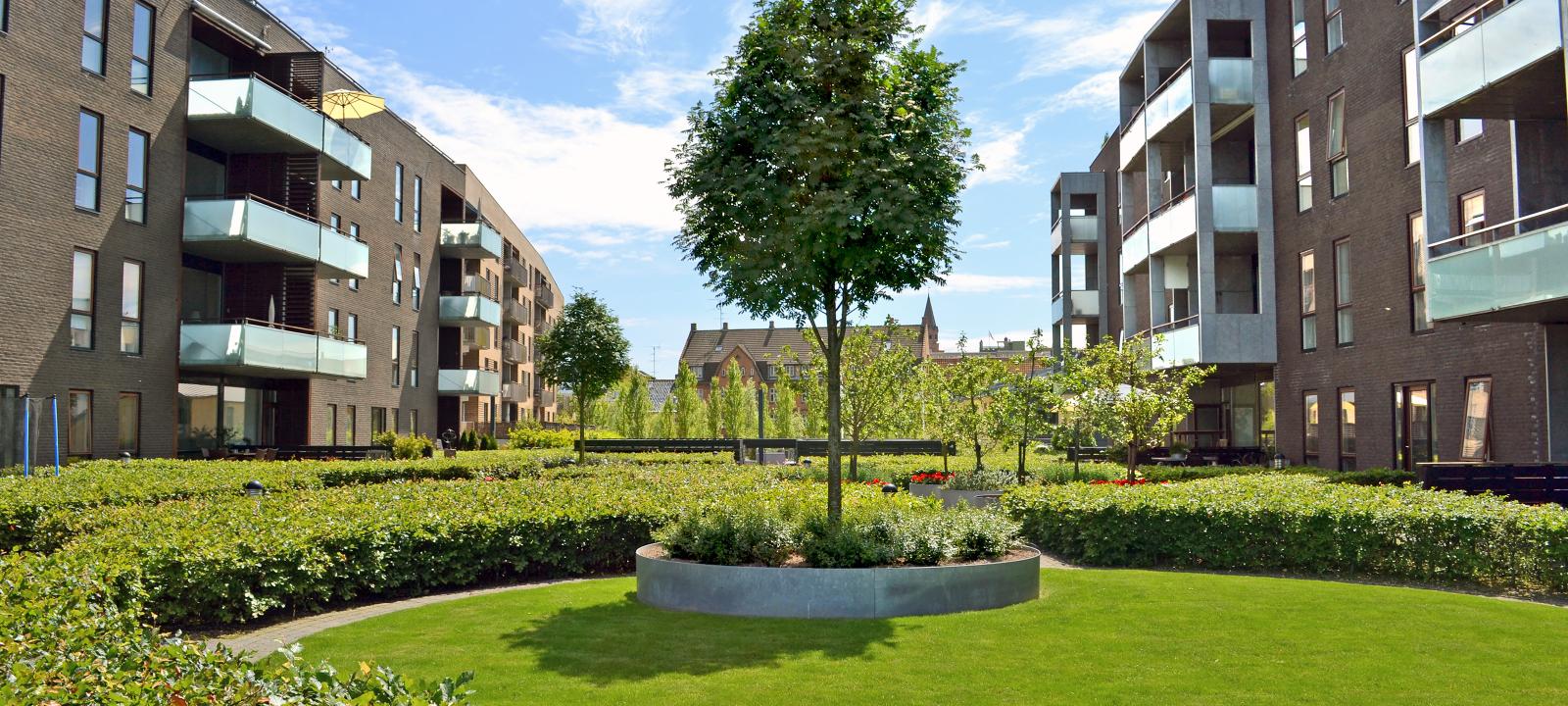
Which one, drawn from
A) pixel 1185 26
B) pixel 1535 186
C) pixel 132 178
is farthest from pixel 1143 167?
pixel 132 178

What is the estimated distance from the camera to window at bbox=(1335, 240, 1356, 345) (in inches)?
818

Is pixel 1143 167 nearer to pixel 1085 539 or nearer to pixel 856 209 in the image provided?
pixel 1085 539

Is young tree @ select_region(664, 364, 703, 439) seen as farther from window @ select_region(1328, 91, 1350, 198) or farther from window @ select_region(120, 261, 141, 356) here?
window @ select_region(1328, 91, 1350, 198)

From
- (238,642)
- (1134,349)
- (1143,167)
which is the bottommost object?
(238,642)

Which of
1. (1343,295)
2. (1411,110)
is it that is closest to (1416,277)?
(1343,295)

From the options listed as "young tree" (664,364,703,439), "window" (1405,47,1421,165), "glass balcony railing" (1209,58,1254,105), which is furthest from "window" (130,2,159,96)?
"young tree" (664,364,703,439)

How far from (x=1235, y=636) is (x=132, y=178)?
23225mm

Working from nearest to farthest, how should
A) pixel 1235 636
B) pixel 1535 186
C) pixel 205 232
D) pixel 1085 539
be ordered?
pixel 1235 636 → pixel 1085 539 → pixel 1535 186 → pixel 205 232

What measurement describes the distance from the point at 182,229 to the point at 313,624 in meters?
18.3

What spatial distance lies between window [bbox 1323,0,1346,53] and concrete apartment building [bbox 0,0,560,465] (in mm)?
23052

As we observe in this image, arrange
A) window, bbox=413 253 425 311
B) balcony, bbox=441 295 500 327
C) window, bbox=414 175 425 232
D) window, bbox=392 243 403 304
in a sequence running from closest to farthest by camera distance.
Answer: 1. window, bbox=392 243 403 304
2. window, bbox=414 175 425 232
3. window, bbox=413 253 425 311
4. balcony, bbox=441 295 500 327

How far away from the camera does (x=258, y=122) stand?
2423 cm

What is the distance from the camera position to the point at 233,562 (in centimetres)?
891

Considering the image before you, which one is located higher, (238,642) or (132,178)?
(132,178)
